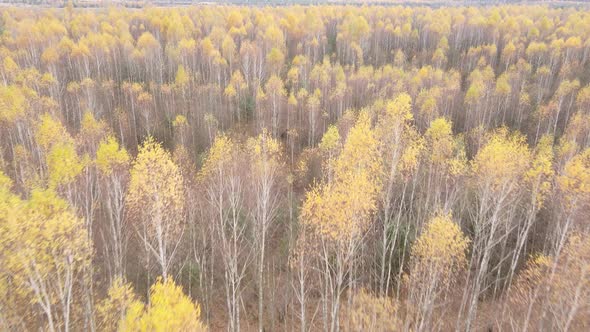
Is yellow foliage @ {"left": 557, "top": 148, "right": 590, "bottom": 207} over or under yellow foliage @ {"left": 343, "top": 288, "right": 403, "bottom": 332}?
over

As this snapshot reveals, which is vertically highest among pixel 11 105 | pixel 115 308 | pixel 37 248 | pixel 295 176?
pixel 11 105

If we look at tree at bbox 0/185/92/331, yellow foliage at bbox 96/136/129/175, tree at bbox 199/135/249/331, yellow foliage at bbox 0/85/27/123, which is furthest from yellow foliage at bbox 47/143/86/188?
yellow foliage at bbox 0/85/27/123

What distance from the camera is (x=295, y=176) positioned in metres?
41.2

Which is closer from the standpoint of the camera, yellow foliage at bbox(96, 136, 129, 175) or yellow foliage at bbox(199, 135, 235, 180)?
yellow foliage at bbox(96, 136, 129, 175)

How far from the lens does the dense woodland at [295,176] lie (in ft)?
55.6

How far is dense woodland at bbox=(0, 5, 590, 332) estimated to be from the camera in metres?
16.9

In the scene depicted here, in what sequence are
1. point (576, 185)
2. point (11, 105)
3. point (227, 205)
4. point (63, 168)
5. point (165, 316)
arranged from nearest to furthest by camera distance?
point (165, 316) < point (576, 185) < point (63, 168) < point (227, 205) < point (11, 105)

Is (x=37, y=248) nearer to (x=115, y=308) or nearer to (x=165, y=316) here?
(x=165, y=316)

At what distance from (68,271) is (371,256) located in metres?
18.6

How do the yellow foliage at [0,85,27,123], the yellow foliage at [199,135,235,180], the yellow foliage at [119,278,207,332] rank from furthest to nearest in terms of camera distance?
the yellow foliage at [0,85,27,123], the yellow foliage at [199,135,235,180], the yellow foliage at [119,278,207,332]

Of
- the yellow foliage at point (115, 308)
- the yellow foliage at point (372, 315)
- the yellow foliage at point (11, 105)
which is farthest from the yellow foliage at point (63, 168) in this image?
the yellow foliage at point (372, 315)

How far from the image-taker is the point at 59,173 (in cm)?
2109

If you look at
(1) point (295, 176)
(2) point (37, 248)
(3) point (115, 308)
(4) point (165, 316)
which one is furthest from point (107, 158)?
(1) point (295, 176)

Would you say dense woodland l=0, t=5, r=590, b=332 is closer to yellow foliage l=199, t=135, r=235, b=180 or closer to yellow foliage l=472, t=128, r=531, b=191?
yellow foliage l=472, t=128, r=531, b=191
